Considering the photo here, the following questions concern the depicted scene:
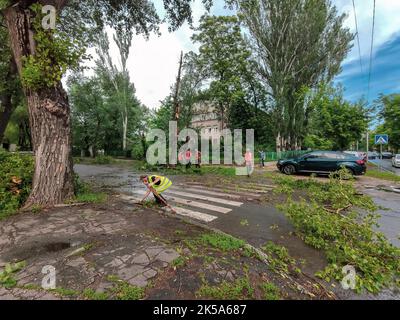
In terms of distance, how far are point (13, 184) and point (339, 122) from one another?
1927 cm

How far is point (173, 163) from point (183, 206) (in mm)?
9358

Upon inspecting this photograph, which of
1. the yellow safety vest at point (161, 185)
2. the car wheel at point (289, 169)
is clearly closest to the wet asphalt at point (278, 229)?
the yellow safety vest at point (161, 185)

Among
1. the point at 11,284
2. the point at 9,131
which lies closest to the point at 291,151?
the point at 11,284

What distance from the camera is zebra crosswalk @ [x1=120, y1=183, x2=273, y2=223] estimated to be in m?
5.37

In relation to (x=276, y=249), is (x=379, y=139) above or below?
above

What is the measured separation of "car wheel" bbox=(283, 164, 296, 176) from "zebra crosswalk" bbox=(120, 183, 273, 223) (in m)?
5.23

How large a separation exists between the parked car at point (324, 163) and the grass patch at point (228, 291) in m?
10.7

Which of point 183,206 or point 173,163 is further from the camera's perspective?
point 173,163

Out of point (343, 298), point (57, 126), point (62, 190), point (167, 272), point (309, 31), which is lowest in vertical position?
point (343, 298)

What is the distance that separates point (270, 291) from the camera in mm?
2299

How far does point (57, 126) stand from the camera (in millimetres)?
4969

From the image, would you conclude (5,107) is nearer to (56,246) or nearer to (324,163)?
(56,246)

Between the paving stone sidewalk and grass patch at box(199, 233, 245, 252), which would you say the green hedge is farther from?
grass patch at box(199, 233, 245, 252)

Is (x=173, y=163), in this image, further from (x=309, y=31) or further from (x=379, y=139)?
(x=309, y=31)
